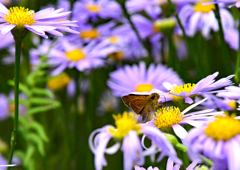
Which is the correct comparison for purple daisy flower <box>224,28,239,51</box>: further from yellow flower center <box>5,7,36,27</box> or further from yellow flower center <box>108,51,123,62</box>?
yellow flower center <box>5,7,36,27</box>

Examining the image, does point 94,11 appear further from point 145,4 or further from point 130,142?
point 130,142

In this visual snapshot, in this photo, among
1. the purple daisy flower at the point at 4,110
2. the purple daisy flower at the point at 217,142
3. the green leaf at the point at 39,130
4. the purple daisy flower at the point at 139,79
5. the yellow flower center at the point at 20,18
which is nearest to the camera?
the purple daisy flower at the point at 217,142

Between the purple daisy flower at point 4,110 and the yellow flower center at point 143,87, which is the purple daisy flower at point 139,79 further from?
the purple daisy flower at point 4,110

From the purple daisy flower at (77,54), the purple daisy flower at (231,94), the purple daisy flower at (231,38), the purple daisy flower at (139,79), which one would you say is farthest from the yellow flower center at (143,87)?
the purple daisy flower at (231,94)

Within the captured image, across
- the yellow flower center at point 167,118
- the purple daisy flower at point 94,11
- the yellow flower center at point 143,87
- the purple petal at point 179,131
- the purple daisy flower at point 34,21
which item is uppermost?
the purple daisy flower at point 94,11

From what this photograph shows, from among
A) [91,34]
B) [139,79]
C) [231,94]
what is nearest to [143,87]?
[139,79]

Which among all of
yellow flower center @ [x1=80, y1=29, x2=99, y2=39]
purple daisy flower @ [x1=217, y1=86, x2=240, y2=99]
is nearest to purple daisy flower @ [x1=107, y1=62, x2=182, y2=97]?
yellow flower center @ [x1=80, y1=29, x2=99, y2=39]
